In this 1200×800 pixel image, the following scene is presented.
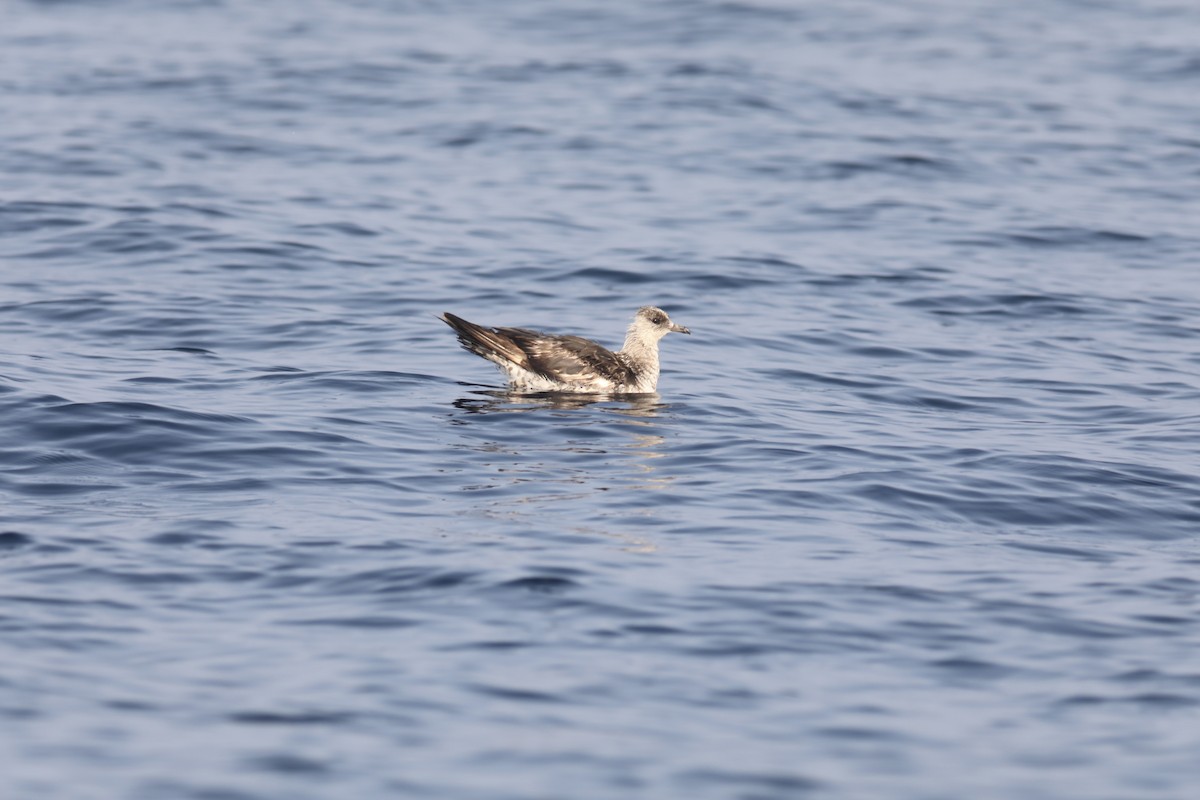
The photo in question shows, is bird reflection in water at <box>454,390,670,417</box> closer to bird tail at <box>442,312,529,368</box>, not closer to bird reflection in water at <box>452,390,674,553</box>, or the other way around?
bird reflection in water at <box>452,390,674,553</box>

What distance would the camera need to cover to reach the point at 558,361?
1534cm

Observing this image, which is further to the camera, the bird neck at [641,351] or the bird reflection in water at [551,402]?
the bird neck at [641,351]

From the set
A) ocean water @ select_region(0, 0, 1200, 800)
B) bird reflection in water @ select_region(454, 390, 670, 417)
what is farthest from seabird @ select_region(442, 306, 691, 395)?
ocean water @ select_region(0, 0, 1200, 800)

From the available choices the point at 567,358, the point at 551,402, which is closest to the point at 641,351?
the point at 567,358

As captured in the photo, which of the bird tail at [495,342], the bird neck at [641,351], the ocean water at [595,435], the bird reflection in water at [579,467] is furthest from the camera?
the bird neck at [641,351]

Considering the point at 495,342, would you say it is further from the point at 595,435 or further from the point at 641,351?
the point at 595,435

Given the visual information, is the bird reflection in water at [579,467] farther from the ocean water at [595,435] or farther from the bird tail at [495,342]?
the bird tail at [495,342]

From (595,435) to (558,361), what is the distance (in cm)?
145

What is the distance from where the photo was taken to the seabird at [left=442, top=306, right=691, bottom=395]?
1529 cm

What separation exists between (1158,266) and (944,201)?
12.7 feet

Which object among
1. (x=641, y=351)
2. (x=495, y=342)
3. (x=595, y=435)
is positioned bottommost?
(x=595, y=435)

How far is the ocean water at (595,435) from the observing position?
27.2 feet

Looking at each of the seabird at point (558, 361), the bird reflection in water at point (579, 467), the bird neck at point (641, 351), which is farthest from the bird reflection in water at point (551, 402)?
the bird neck at point (641, 351)

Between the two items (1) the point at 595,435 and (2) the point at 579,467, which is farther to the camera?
(1) the point at 595,435
